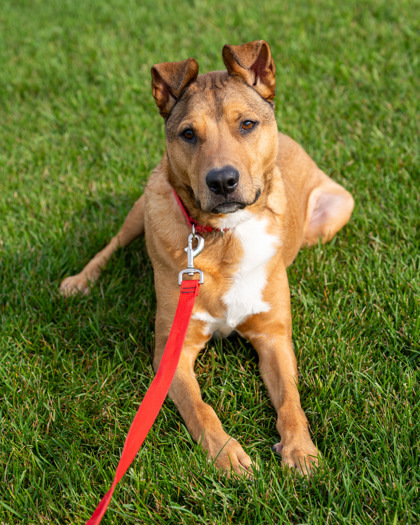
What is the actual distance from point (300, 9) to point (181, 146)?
541 centimetres

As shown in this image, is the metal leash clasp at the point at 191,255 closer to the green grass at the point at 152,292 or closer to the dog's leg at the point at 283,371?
the dog's leg at the point at 283,371

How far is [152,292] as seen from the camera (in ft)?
13.6

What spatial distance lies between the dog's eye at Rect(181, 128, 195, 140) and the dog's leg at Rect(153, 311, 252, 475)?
1112 mm

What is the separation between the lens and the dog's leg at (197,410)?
2.81 metres

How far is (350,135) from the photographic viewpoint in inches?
218

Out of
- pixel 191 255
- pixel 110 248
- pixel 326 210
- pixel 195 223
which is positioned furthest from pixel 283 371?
pixel 110 248

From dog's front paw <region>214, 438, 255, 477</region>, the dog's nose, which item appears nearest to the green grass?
dog's front paw <region>214, 438, 255, 477</region>

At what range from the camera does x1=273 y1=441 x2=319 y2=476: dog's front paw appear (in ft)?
8.92

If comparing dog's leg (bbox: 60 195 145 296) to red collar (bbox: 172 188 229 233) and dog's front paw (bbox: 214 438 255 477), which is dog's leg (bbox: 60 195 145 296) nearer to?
red collar (bbox: 172 188 229 233)

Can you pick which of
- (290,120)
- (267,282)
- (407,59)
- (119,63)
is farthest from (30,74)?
(267,282)

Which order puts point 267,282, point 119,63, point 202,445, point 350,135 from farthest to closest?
point 119,63, point 350,135, point 267,282, point 202,445

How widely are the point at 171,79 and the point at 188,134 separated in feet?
1.11

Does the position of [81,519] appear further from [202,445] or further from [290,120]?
[290,120]

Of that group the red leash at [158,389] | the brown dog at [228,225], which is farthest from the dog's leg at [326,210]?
the red leash at [158,389]
